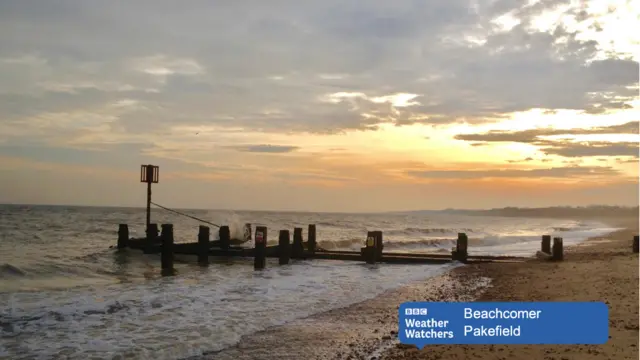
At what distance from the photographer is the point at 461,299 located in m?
12.7

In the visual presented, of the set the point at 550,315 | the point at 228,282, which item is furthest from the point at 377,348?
the point at 228,282

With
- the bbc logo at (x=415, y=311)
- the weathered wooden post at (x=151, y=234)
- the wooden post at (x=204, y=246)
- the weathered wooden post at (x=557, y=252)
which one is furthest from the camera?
the weathered wooden post at (x=151, y=234)

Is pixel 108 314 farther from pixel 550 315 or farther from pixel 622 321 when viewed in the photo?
pixel 622 321

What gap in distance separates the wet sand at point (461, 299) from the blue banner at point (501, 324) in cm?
22

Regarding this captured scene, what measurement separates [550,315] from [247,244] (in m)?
24.8

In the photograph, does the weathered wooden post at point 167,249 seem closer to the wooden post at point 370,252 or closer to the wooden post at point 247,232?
Answer: the wooden post at point 370,252

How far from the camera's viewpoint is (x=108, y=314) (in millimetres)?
11367

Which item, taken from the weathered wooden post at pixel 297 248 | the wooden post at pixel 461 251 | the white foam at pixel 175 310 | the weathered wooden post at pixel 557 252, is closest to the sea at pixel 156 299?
A: the white foam at pixel 175 310

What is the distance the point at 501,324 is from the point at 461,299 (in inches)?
171

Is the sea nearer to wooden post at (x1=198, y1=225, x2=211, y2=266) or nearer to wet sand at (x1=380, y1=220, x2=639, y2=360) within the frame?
wooden post at (x1=198, y1=225, x2=211, y2=266)

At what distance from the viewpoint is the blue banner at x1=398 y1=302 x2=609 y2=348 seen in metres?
8.05

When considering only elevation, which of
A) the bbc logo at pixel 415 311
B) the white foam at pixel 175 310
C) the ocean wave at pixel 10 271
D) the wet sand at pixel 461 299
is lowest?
the ocean wave at pixel 10 271

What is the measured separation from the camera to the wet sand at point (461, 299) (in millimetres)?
7711

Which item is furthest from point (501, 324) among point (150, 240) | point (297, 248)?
point (150, 240)
